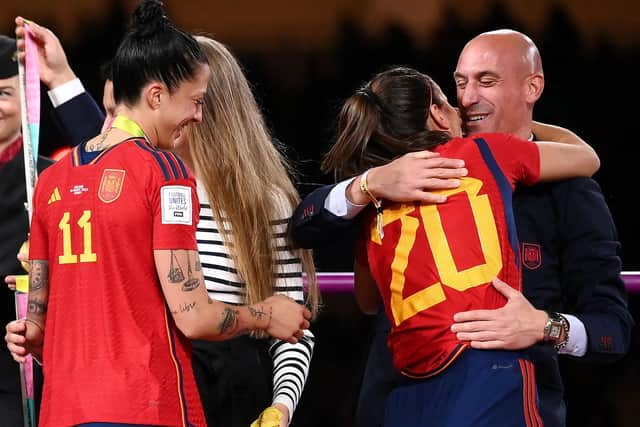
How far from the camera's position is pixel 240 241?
1.83m

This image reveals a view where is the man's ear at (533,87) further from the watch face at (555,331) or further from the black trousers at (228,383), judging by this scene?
the black trousers at (228,383)

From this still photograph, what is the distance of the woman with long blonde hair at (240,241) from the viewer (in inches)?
71.0

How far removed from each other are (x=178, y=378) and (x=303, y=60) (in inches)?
135

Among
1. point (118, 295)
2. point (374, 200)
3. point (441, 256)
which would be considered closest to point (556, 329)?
point (441, 256)

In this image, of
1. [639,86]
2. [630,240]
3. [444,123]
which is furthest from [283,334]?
[639,86]

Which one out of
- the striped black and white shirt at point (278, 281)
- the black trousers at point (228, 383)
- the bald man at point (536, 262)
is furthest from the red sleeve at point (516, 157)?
the black trousers at point (228, 383)

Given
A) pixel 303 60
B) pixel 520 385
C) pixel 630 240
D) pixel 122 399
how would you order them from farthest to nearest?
1. pixel 303 60
2. pixel 630 240
3. pixel 520 385
4. pixel 122 399

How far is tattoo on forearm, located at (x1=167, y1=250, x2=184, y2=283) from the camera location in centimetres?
146

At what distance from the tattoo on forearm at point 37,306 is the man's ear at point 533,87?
3.42 feet

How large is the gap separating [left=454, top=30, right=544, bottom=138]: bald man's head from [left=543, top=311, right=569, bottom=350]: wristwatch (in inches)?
19.4

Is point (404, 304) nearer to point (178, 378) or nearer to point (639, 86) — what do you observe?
point (178, 378)

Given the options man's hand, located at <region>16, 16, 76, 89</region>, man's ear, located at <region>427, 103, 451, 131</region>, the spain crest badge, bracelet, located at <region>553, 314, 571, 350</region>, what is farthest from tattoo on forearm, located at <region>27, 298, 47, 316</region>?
bracelet, located at <region>553, 314, 571, 350</region>

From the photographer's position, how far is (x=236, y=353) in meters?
1.83

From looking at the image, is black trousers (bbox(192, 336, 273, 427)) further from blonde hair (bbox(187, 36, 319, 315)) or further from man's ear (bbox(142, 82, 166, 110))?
man's ear (bbox(142, 82, 166, 110))
